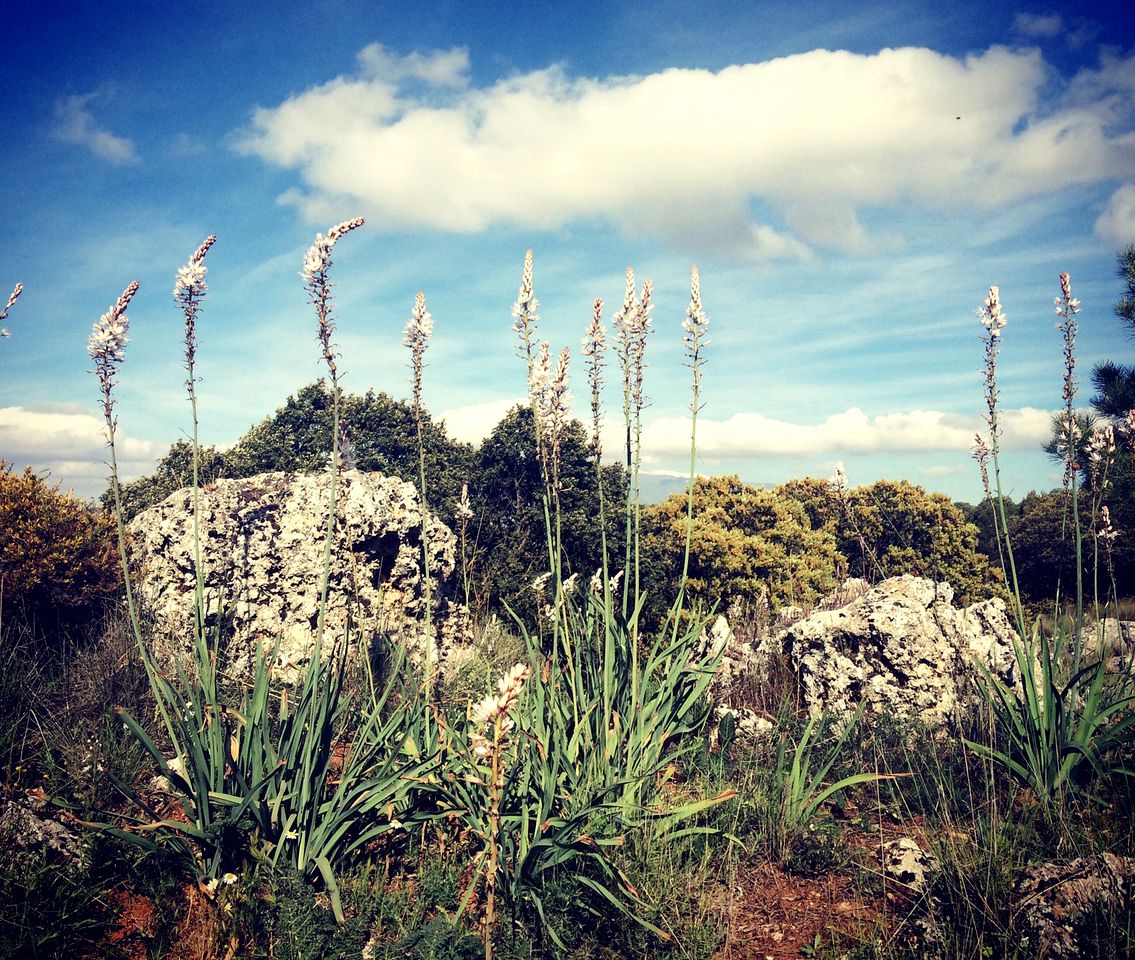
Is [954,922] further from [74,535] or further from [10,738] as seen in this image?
[74,535]

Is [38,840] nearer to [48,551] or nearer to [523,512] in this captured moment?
[48,551]

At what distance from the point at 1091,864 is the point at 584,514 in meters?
7.22

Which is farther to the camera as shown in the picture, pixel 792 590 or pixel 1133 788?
pixel 792 590

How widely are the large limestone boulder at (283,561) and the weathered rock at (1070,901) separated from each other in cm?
527

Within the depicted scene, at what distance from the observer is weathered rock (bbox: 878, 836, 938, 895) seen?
3660 mm

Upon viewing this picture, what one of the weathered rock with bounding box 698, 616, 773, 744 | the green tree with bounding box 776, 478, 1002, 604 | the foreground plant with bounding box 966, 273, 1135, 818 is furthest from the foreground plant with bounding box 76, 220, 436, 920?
the green tree with bounding box 776, 478, 1002, 604

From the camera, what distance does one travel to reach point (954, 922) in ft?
10.9

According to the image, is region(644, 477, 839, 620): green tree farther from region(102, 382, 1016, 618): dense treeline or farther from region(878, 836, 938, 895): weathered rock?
region(878, 836, 938, 895): weathered rock

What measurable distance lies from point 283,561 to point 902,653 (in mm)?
6121

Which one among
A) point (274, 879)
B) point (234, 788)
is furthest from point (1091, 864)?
point (234, 788)

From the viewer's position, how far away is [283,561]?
7.25m

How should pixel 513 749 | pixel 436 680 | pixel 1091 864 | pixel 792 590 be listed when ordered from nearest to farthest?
pixel 1091 864
pixel 513 749
pixel 436 680
pixel 792 590

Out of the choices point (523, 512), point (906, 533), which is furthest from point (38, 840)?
point (906, 533)

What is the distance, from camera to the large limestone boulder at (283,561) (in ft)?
23.0
